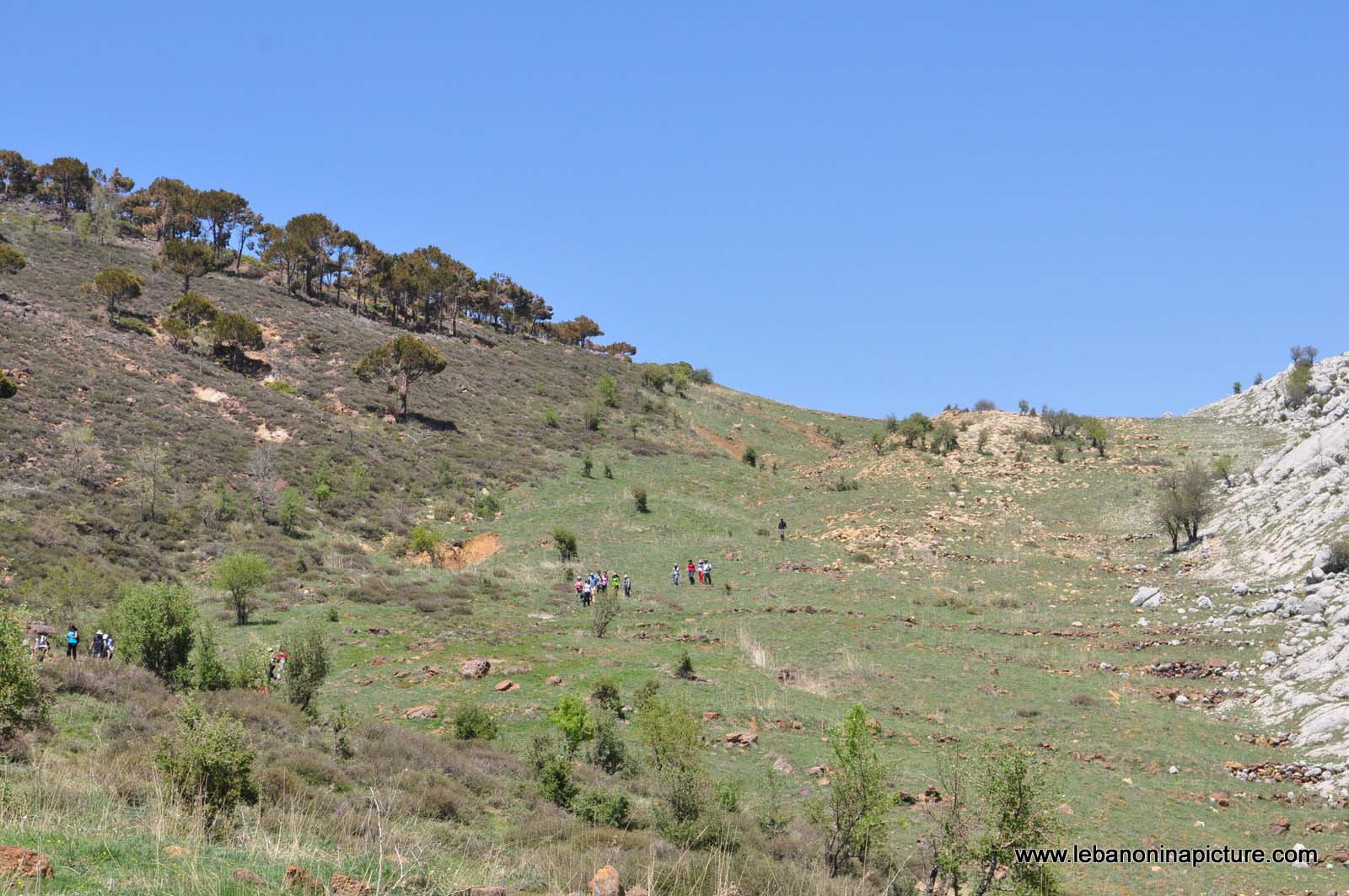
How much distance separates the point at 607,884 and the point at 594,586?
26.3 metres

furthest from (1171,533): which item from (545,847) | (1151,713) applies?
(545,847)

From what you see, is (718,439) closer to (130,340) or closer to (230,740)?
(130,340)

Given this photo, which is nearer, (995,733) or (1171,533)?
(995,733)

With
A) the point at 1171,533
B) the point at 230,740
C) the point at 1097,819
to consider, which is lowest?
the point at 1097,819

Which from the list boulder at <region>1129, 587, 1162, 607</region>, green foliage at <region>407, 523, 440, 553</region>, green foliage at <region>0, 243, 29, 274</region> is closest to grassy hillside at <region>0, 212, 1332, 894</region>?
green foliage at <region>407, 523, 440, 553</region>

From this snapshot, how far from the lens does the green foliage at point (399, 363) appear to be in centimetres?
6209

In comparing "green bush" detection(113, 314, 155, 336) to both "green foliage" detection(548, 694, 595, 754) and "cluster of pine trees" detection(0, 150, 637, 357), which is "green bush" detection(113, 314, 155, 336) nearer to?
"cluster of pine trees" detection(0, 150, 637, 357)

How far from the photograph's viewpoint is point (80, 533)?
31.7m

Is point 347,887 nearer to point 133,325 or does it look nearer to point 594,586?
point 594,586

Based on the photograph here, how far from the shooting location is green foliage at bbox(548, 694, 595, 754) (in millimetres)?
16688

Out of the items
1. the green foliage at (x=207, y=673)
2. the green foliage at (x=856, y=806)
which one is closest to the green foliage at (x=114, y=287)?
the green foliage at (x=207, y=673)

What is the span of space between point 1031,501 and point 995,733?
33.6 metres

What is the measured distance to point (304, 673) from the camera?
1777 centimetres

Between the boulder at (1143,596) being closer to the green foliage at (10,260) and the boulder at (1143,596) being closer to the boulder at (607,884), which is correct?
the boulder at (607,884)
